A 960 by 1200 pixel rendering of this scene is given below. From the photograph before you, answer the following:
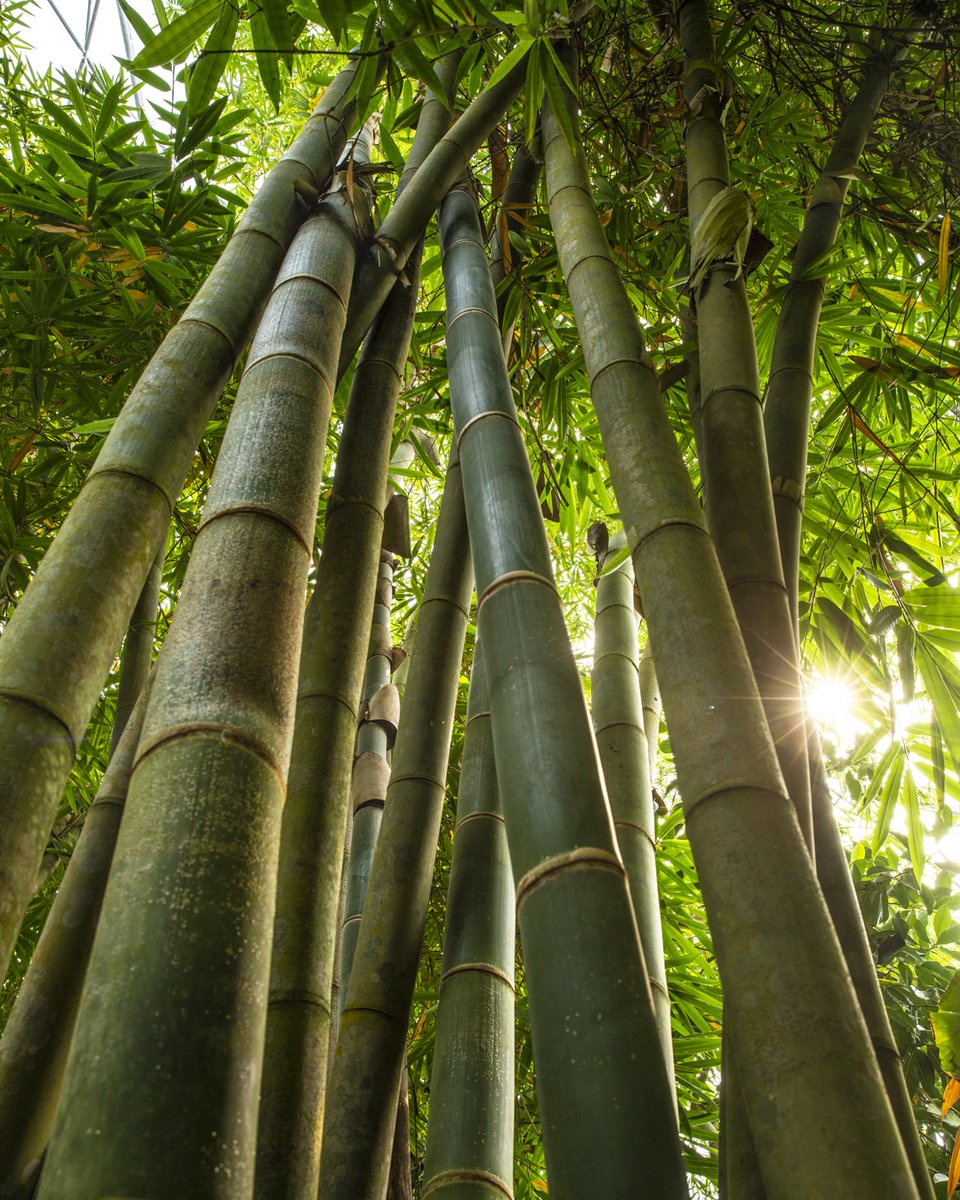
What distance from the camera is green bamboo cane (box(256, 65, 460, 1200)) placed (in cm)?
90

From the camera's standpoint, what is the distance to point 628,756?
153 cm

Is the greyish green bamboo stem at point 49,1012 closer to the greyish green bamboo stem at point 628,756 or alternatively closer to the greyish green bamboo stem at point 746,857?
the greyish green bamboo stem at point 746,857

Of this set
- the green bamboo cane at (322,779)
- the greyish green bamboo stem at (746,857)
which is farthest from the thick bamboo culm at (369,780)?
the greyish green bamboo stem at (746,857)

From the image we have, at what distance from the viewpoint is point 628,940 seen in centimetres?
73

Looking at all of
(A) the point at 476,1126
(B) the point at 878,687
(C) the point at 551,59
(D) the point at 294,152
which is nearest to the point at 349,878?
(A) the point at 476,1126

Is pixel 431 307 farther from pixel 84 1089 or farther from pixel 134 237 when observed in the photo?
pixel 84 1089

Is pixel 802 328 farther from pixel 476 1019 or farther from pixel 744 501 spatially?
pixel 476 1019

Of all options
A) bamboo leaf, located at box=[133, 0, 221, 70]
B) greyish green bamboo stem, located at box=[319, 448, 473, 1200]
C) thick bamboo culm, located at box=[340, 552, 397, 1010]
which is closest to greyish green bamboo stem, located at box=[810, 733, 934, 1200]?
greyish green bamboo stem, located at box=[319, 448, 473, 1200]

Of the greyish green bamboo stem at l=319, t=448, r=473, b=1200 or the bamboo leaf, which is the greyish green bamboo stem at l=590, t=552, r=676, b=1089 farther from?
the bamboo leaf

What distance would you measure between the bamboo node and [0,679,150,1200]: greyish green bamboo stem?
0.39 m

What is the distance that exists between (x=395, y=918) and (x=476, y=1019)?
16cm

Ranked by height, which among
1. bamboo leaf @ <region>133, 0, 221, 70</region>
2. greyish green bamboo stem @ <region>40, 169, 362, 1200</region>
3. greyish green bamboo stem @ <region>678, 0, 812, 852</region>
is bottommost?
greyish green bamboo stem @ <region>40, 169, 362, 1200</region>

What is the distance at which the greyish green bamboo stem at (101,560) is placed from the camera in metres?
Result: 0.74

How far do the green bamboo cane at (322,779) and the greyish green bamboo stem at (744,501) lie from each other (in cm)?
50
